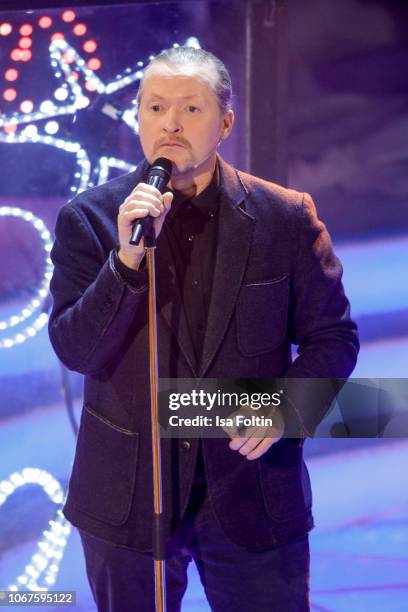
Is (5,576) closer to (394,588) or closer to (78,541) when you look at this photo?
(78,541)

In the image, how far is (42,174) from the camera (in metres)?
2.09

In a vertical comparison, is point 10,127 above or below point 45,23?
below

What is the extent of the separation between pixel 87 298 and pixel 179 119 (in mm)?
334

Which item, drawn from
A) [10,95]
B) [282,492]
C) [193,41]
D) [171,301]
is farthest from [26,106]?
[282,492]

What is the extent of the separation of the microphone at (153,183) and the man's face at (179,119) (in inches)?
2.7

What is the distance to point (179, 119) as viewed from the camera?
146 centimetres

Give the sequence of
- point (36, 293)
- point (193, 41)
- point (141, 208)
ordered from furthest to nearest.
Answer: point (36, 293), point (193, 41), point (141, 208)

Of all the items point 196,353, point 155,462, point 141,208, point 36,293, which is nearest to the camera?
point 141,208

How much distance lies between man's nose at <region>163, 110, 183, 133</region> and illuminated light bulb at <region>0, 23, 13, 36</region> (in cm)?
80

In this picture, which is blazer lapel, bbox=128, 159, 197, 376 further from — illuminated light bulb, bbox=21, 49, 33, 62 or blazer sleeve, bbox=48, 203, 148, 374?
illuminated light bulb, bbox=21, 49, 33, 62

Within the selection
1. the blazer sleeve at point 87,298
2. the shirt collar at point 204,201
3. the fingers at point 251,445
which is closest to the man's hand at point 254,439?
the fingers at point 251,445

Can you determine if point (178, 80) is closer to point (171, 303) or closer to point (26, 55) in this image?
point (171, 303)

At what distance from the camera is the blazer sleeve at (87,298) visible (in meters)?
1.38

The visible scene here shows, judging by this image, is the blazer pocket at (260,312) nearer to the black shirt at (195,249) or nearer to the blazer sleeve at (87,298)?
the black shirt at (195,249)
